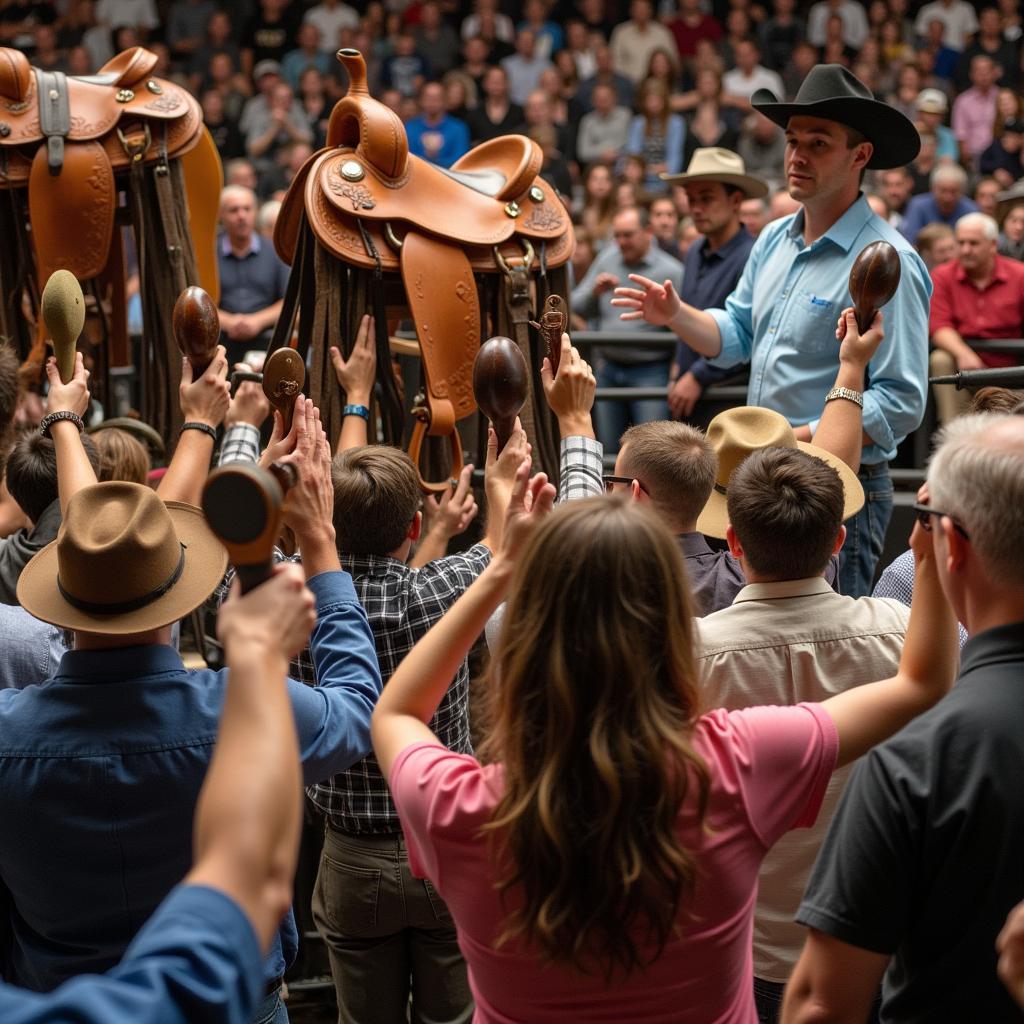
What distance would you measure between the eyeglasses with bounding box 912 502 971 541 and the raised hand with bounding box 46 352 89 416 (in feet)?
4.78

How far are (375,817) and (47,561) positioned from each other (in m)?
0.70

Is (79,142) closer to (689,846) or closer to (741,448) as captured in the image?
(741,448)

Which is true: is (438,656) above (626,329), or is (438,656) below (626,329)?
above

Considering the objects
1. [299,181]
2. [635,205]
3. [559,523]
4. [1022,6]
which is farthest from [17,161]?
[1022,6]

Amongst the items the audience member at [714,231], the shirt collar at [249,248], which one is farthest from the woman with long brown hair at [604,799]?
the shirt collar at [249,248]

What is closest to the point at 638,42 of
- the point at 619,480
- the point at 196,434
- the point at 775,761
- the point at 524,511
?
the point at 196,434

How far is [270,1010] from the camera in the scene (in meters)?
A: 1.82

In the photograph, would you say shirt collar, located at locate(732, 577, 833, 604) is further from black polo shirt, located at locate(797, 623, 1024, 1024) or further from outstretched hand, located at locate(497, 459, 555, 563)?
black polo shirt, located at locate(797, 623, 1024, 1024)

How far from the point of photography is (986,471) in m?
1.34

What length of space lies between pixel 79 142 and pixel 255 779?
2862 millimetres

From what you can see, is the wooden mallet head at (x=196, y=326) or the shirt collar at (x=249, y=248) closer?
the wooden mallet head at (x=196, y=326)

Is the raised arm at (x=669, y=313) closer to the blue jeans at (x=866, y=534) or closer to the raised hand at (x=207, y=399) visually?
the blue jeans at (x=866, y=534)

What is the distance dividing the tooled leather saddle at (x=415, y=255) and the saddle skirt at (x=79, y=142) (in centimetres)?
49

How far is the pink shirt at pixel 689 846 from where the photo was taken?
1.34 m
